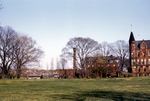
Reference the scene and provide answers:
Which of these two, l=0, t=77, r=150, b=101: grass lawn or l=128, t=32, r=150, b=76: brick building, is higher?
l=128, t=32, r=150, b=76: brick building

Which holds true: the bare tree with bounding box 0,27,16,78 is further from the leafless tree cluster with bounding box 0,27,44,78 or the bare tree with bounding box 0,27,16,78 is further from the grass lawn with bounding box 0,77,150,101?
the grass lawn with bounding box 0,77,150,101

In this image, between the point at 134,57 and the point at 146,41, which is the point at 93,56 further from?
the point at 146,41

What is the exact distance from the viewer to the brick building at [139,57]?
75.2 meters

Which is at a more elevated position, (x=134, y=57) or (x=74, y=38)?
(x=74, y=38)

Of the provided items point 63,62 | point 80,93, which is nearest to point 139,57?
point 63,62

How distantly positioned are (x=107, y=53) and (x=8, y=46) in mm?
38767

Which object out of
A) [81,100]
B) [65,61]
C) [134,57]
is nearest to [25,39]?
[65,61]

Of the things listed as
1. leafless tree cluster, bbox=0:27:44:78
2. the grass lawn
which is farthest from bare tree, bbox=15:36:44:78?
the grass lawn

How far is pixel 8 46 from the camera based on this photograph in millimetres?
58125

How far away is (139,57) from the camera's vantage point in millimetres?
76188

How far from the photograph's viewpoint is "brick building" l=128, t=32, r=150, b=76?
75.2 metres

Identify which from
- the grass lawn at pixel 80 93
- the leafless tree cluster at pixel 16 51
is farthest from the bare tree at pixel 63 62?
the grass lawn at pixel 80 93

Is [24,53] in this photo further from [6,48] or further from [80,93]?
[80,93]

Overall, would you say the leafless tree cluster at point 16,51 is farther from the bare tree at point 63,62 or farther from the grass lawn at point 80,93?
the grass lawn at point 80,93
